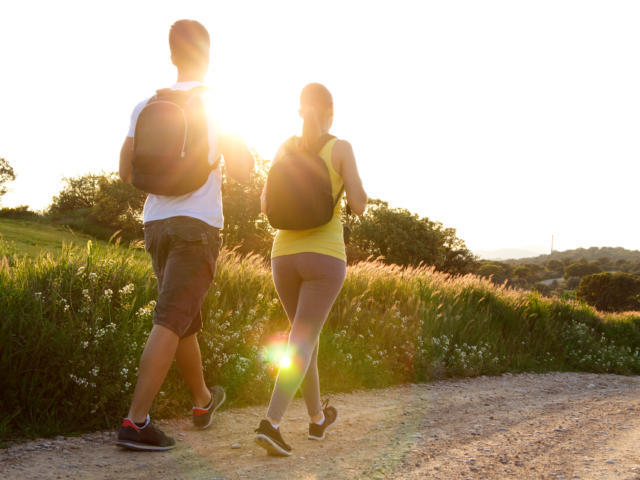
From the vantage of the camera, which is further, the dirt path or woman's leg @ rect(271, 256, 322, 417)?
woman's leg @ rect(271, 256, 322, 417)

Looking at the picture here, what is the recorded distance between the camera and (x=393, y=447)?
4199 millimetres

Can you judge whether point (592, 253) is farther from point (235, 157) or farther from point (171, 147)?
point (171, 147)

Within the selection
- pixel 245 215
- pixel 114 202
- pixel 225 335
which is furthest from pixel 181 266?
pixel 114 202

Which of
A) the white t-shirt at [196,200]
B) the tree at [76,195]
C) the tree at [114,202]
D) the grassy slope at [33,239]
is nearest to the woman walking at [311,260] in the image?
the white t-shirt at [196,200]

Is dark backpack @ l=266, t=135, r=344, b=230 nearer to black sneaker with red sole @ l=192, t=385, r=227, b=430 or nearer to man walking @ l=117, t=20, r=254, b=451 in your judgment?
man walking @ l=117, t=20, r=254, b=451

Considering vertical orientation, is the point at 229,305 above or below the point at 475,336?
above

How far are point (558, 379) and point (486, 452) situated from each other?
5772mm

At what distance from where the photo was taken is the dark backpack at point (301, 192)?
3555mm

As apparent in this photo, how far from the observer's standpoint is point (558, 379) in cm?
921

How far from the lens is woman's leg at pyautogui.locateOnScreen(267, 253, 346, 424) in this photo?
359 cm

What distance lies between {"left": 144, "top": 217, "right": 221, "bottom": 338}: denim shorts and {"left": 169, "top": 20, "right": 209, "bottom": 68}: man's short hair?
3.40 ft

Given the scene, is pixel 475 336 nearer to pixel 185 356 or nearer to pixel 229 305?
pixel 229 305

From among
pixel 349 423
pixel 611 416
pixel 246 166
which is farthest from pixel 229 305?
pixel 611 416

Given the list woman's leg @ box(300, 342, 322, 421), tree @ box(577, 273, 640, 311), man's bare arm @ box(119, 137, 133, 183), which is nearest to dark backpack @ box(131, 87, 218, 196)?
man's bare arm @ box(119, 137, 133, 183)
